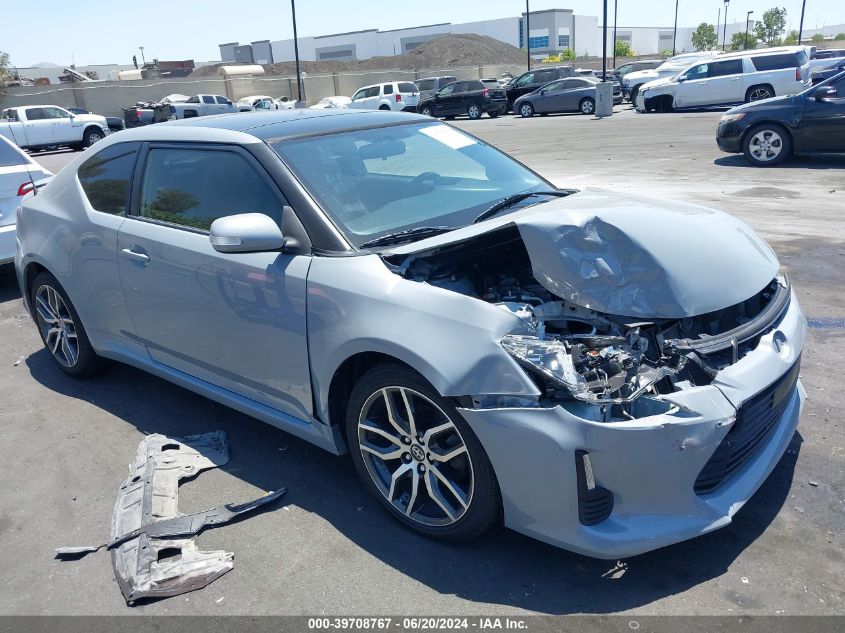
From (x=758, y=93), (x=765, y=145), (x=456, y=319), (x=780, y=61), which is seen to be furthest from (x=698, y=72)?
(x=456, y=319)

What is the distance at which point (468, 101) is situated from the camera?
101ft

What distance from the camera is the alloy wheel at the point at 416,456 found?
290 centimetres

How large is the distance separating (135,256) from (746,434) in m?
3.26

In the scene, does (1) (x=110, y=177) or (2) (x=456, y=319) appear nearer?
(2) (x=456, y=319)

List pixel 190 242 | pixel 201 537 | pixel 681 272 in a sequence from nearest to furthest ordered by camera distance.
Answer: pixel 681 272
pixel 201 537
pixel 190 242

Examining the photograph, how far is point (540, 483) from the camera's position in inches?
103

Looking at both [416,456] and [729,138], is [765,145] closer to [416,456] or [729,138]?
[729,138]

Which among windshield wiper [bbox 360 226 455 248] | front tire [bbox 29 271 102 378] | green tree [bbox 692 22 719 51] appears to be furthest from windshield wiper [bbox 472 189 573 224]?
green tree [bbox 692 22 719 51]

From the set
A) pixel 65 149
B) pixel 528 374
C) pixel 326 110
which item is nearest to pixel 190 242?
pixel 326 110

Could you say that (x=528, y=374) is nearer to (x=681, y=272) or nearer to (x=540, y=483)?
(x=540, y=483)

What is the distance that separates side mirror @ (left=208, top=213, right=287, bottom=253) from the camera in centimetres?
318

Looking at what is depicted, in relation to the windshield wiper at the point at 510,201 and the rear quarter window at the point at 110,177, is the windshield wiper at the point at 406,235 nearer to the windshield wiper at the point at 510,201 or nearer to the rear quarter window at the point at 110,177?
the windshield wiper at the point at 510,201

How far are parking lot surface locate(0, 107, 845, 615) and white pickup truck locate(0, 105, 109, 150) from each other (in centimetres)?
2497

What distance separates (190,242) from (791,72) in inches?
896
